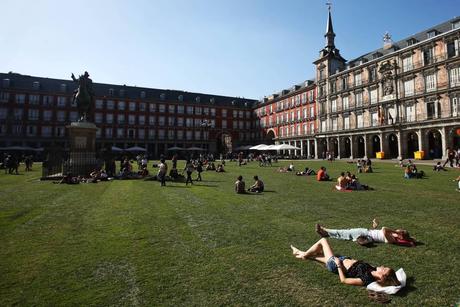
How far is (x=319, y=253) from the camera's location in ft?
16.1

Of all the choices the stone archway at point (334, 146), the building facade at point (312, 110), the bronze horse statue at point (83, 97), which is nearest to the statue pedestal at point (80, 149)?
the bronze horse statue at point (83, 97)

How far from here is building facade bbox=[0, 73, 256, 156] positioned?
52469 millimetres

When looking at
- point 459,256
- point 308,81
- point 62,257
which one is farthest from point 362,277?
point 308,81

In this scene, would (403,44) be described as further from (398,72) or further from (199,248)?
(199,248)

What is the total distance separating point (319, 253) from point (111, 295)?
3.42 meters

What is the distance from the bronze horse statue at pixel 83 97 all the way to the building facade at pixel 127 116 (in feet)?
89.8

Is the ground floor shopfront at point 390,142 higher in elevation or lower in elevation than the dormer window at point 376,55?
lower

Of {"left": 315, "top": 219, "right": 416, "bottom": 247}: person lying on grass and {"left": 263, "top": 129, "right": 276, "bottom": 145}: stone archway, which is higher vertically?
{"left": 263, "top": 129, "right": 276, "bottom": 145}: stone archway

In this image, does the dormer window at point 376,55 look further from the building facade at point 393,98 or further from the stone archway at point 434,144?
the stone archway at point 434,144

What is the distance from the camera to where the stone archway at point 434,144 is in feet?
115

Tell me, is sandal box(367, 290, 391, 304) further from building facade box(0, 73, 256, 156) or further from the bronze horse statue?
building facade box(0, 73, 256, 156)

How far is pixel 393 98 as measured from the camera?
37.9 metres

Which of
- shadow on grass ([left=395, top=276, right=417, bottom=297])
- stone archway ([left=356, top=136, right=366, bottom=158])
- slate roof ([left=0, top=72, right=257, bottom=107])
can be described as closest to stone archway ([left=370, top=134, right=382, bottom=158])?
stone archway ([left=356, top=136, right=366, bottom=158])

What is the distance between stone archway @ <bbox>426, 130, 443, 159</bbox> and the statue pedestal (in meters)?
37.6
